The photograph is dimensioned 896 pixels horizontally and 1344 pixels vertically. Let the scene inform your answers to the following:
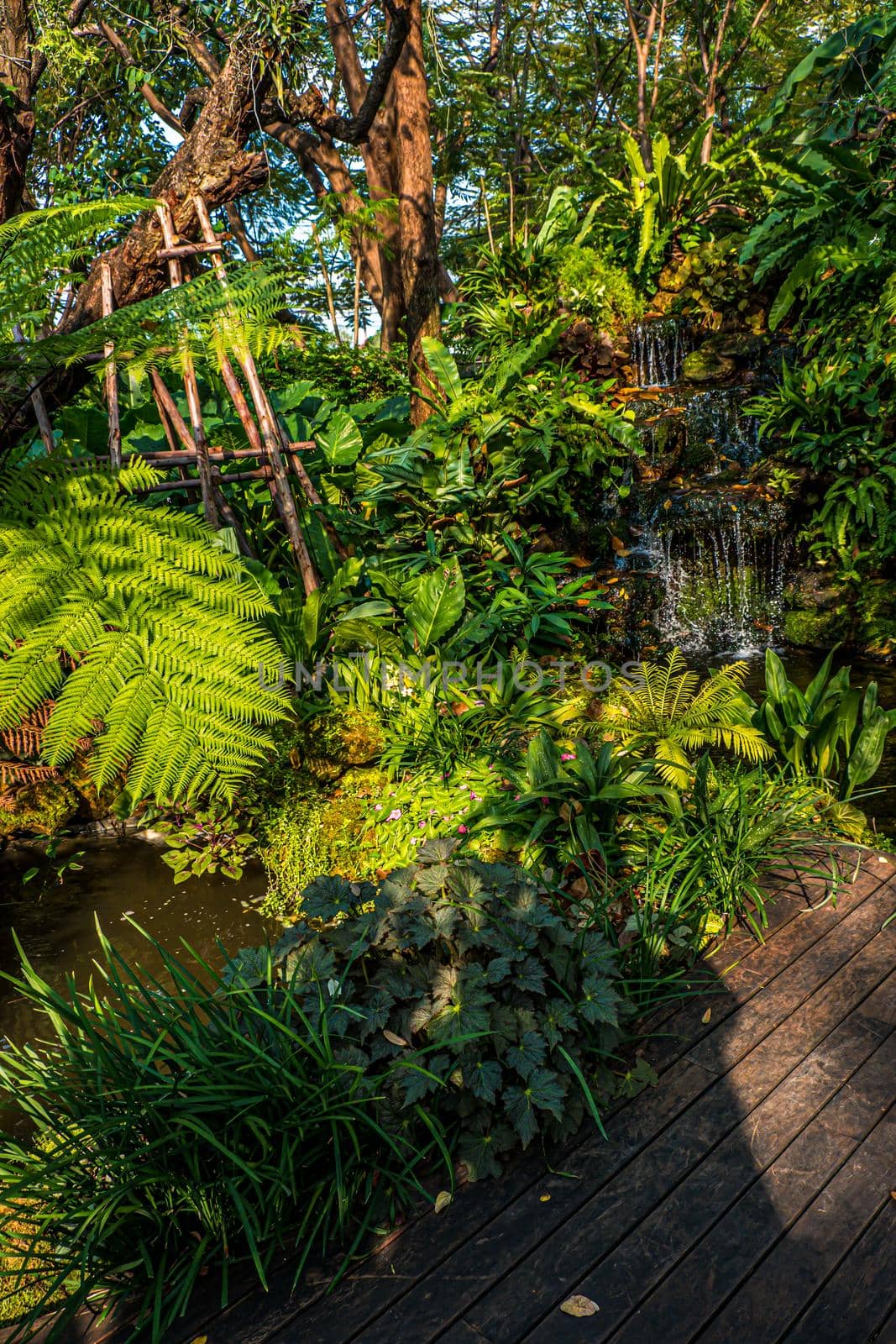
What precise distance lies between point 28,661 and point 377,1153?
1.69 meters

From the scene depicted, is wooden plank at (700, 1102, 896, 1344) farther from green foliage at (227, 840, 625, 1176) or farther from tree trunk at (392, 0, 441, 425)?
tree trunk at (392, 0, 441, 425)

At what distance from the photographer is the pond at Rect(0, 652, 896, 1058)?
3.10m

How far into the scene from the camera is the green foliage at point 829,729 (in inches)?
123

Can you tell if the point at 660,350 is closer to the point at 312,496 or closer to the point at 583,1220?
the point at 312,496

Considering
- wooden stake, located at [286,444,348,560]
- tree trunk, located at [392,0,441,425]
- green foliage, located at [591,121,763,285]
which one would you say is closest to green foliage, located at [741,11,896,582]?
green foliage, located at [591,121,763,285]

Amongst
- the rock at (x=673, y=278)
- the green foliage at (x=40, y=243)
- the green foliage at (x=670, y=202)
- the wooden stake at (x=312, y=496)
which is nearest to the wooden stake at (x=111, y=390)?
the green foliage at (x=40, y=243)

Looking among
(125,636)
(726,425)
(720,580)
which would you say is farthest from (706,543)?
(125,636)

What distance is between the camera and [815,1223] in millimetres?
1599

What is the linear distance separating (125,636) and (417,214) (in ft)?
11.7

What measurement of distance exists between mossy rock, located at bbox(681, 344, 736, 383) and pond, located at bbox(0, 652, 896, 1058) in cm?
420

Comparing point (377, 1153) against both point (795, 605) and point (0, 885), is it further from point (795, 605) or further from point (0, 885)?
point (795, 605)

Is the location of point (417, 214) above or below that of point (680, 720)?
above

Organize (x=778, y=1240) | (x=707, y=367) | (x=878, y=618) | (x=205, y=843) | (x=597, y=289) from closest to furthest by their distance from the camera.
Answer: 1. (x=778, y=1240)
2. (x=205, y=843)
3. (x=878, y=618)
4. (x=707, y=367)
5. (x=597, y=289)

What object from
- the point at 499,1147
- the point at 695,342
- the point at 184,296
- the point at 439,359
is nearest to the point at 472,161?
the point at 695,342
